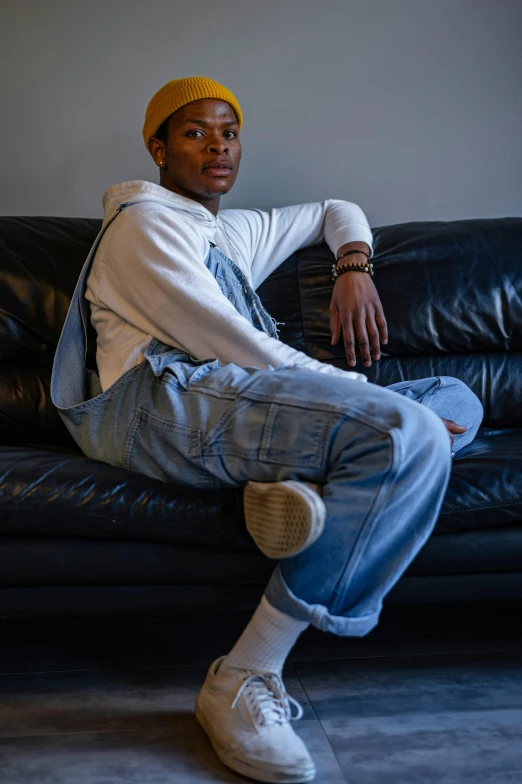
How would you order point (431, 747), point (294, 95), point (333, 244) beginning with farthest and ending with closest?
point (294, 95) → point (333, 244) → point (431, 747)

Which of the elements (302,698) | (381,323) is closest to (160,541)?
(302,698)

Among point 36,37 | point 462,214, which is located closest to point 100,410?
point 36,37

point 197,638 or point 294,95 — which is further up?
point 294,95

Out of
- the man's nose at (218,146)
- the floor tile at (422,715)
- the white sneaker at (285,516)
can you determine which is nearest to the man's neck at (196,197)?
the man's nose at (218,146)

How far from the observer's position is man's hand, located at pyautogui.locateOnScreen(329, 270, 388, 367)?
1.99 metres

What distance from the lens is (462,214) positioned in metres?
2.61

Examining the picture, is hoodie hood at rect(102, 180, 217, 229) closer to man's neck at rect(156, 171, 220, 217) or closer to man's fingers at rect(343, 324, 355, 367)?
man's neck at rect(156, 171, 220, 217)

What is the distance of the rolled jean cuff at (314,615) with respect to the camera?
1254 millimetres

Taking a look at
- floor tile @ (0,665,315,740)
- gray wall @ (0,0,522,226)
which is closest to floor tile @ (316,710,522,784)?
floor tile @ (0,665,315,740)

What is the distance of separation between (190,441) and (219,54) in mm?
1499

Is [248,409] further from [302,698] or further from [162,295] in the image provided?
[302,698]

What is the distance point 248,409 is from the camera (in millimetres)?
1396

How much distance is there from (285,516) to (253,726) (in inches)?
12.8

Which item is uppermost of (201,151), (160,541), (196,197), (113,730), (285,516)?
(201,151)
